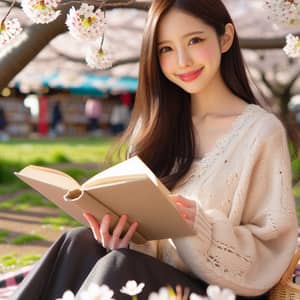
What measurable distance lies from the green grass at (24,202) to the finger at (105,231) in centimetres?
438

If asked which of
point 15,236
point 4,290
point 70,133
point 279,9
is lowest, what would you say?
point 70,133

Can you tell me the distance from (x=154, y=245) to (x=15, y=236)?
9.86 feet

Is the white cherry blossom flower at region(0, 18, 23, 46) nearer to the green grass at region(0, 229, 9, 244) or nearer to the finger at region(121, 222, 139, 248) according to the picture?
the finger at region(121, 222, 139, 248)

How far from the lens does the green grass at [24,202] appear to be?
648cm

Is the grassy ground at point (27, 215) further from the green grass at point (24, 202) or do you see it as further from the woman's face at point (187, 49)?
the woman's face at point (187, 49)

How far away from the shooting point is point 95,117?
1995cm

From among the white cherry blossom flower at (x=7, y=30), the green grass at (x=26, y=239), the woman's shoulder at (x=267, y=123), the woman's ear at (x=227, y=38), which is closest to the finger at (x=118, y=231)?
the woman's shoulder at (x=267, y=123)

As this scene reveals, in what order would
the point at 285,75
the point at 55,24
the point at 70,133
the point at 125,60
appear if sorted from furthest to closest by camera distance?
1. the point at 70,133
2. the point at 285,75
3. the point at 125,60
4. the point at 55,24

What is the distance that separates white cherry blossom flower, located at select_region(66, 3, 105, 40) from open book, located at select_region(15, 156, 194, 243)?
2.98 ft

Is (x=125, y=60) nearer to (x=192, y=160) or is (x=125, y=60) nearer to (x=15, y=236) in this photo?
(x=15, y=236)

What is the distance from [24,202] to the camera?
6.80 meters

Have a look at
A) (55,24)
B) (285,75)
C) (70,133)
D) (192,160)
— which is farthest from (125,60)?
(70,133)

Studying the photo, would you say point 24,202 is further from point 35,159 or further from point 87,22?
point 87,22

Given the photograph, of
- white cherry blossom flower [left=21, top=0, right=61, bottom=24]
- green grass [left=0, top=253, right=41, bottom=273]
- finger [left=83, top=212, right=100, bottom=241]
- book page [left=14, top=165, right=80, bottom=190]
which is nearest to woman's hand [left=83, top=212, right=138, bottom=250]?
finger [left=83, top=212, right=100, bottom=241]
